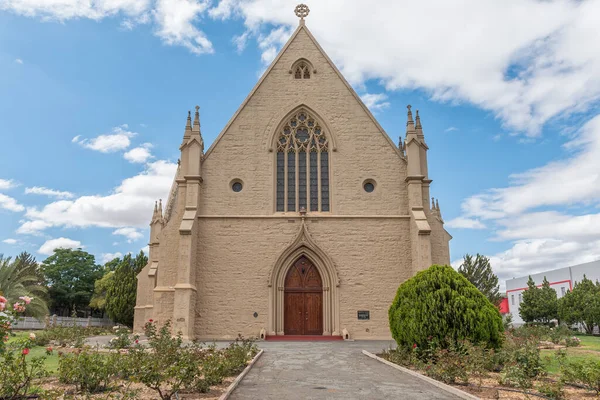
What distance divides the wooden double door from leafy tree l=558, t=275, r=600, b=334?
18.5 meters

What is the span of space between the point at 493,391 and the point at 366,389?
211 cm

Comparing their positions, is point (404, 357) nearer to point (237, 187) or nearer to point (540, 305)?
point (237, 187)

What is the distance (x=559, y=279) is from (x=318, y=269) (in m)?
37.9

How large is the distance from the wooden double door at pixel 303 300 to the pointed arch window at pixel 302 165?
8.75 ft

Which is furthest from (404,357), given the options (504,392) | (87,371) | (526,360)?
(87,371)

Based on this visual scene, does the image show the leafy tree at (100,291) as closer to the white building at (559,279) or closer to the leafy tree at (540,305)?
the leafy tree at (540,305)

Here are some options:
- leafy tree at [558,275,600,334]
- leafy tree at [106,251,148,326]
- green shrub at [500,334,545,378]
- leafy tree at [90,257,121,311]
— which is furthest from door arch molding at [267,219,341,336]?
leafy tree at [90,257,121,311]

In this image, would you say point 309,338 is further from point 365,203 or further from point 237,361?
point 237,361

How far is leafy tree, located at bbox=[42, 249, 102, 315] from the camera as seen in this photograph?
5400 cm

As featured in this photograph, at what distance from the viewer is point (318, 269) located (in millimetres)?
20812

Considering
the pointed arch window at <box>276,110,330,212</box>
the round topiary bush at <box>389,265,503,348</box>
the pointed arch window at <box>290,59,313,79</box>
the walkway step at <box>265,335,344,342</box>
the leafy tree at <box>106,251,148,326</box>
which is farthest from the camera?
the leafy tree at <box>106,251,148,326</box>

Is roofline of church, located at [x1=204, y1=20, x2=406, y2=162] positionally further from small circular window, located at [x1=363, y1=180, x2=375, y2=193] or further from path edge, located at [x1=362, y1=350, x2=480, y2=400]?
path edge, located at [x1=362, y1=350, x2=480, y2=400]

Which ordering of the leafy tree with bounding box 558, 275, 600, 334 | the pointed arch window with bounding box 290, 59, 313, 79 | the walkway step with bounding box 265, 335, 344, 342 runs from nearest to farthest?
the walkway step with bounding box 265, 335, 344, 342 → the pointed arch window with bounding box 290, 59, 313, 79 → the leafy tree with bounding box 558, 275, 600, 334

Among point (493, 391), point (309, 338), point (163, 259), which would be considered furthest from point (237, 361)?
point (163, 259)
